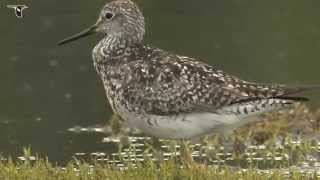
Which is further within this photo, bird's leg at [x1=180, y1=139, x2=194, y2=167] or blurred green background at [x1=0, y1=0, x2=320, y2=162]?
blurred green background at [x1=0, y1=0, x2=320, y2=162]

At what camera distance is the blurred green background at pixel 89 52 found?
15.9 m

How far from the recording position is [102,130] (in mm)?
15422

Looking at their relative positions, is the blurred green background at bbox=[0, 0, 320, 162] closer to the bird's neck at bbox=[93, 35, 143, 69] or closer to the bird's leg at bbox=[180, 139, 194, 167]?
the bird's neck at bbox=[93, 35, 143, 69]

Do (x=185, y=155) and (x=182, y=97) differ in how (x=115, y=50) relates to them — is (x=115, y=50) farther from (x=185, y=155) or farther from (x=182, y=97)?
(x=185, y=155)

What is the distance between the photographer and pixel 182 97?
463 inches

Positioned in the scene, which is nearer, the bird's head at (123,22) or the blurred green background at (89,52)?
the bird's head at (123,22)

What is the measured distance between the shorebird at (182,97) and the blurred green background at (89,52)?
2255 millimetres

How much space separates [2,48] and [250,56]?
Result: 15.4 feet

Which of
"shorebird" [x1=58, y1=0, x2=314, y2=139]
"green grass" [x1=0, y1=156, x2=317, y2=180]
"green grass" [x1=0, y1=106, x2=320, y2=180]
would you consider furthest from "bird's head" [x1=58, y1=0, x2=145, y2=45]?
"green grass" [x1=0, y1=156, x2=317, y2=180]

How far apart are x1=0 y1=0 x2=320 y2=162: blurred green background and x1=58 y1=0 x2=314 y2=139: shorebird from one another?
7.40 feet

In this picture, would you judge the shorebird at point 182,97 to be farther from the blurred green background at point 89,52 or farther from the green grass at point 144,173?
the blurred green background at point 89,52

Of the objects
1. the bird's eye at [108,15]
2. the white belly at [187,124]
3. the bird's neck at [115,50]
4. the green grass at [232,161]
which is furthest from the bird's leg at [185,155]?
the bird's eye at [108,15]

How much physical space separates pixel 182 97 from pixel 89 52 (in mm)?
9920

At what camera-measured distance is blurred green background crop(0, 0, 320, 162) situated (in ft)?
52.0
